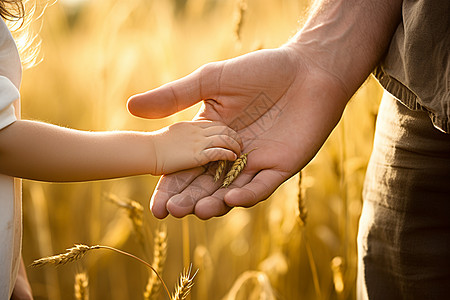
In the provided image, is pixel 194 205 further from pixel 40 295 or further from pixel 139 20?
pixel 139 20

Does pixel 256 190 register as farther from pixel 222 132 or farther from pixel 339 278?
pixel 339 278

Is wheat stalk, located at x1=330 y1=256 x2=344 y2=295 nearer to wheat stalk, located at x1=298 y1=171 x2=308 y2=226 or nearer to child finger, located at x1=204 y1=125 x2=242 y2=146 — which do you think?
wheat stalk, located at x1=298 y1=171 x2=308 y2=226

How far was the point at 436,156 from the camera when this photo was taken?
3.32 ft

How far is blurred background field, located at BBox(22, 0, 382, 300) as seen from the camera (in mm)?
1544

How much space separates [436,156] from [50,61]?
6.41 ft

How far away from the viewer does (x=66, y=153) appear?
0.88 metres

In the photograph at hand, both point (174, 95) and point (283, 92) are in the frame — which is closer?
point (174, 95)

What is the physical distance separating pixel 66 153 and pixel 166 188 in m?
0.23

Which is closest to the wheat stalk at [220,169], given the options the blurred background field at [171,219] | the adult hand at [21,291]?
the blurred background field at [171,219]

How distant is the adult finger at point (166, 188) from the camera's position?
3.35 feet

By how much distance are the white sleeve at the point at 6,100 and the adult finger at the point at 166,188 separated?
31 cm

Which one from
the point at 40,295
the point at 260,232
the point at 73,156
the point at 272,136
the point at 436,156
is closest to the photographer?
the point at 73,156

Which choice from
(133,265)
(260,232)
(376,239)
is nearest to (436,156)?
(376,239)

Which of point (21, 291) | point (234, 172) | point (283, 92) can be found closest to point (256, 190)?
point (234, 172)
